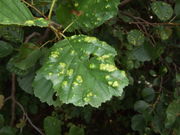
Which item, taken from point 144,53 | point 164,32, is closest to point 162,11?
point 164,32

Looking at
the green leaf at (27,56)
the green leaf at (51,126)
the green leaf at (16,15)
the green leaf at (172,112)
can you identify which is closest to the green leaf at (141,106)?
the green leaf at (172,112)

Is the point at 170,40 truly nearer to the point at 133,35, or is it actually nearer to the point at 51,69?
the point at 133,35

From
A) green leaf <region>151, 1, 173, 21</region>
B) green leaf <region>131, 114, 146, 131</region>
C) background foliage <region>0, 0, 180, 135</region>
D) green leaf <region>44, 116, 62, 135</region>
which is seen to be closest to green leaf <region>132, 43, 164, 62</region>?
background foliage <region>0, 0, 180, 135</region>

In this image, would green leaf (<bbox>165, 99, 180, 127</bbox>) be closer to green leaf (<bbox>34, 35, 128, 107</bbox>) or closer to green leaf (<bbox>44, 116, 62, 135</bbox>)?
green leaf (<bbox>44, 116, 62, 135</bbox>)

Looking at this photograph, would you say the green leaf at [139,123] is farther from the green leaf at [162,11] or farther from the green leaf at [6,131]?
the green leaf at [6,131]

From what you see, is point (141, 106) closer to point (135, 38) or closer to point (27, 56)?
point (135, 38)

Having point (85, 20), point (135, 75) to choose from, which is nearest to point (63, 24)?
point (85, 20)

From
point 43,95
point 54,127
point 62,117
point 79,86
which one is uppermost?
point 79,86
